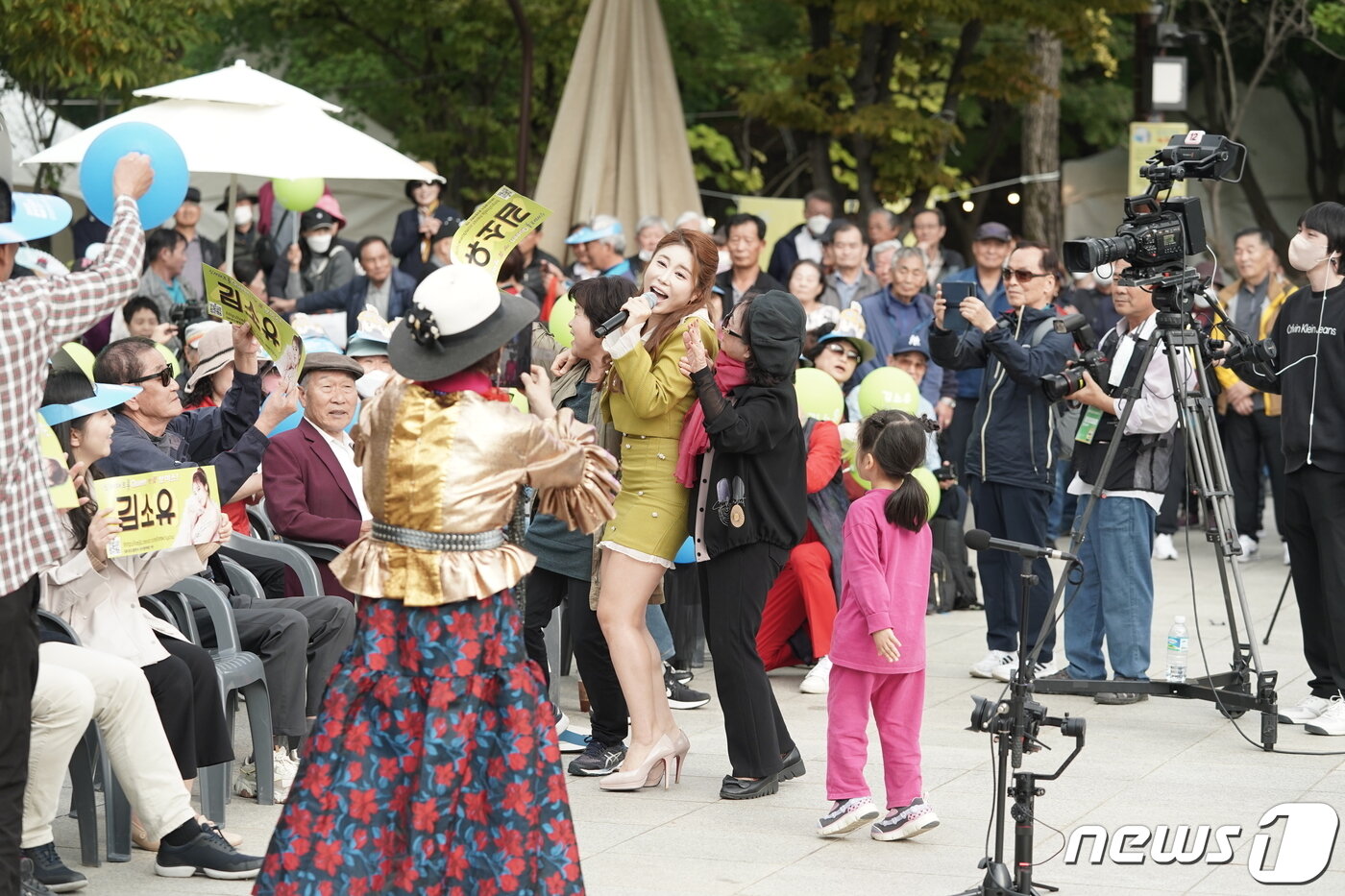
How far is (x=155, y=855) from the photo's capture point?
225 inches

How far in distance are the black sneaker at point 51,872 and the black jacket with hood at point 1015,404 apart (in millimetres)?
4808

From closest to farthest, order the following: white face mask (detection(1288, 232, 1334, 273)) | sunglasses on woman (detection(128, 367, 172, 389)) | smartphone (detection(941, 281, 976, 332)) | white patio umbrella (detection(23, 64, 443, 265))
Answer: sunglasses on woman (detection(128, 367, 172, 389)) → white face mask (detection(1288, 232, 1334, 273)) → smartphone (detection(941, 281, 976, 332)) → white patio umbrella (detection(23, 64, 443, 265))

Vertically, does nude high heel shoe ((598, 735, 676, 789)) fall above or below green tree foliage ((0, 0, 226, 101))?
below

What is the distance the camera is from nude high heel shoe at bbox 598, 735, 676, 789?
657cm

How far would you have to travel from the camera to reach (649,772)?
21.6 ft

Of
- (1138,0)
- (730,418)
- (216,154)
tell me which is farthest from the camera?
(1138,0)

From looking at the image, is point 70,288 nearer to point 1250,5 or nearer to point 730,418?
point 730,418

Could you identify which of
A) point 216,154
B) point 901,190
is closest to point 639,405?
point 216,154

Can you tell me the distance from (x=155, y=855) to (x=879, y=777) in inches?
107

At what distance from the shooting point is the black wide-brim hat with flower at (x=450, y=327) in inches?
182

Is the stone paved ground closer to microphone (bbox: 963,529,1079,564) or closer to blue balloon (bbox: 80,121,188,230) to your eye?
microphone (bbox: 963,529,1079,564)

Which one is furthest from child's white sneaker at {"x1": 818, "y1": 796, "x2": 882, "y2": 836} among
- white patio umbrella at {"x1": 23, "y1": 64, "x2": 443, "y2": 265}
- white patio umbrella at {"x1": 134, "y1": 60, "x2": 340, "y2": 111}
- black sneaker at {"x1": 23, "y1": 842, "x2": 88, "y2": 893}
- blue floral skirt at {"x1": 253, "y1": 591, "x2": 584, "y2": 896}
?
white patio umbrella at {"x1": 134, "y1": 60, "x2": 340, "y2": 111}

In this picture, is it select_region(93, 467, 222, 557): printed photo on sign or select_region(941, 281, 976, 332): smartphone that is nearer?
select_region(93, 467, 222, 557): printed photo on sign

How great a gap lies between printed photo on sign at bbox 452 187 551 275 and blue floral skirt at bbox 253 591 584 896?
181cm
